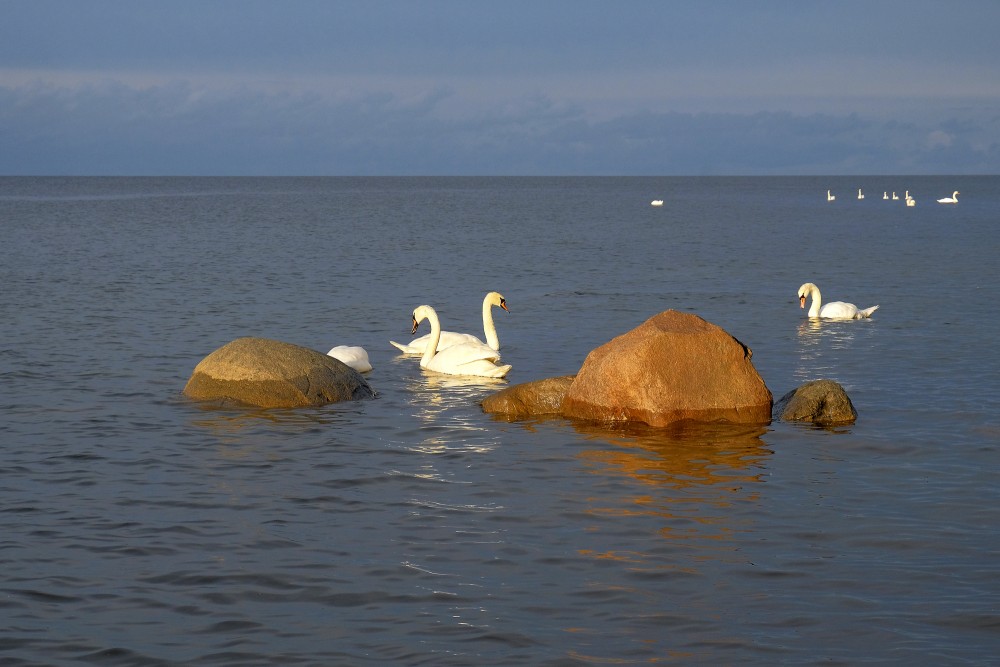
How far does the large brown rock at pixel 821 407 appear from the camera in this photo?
12.9 m

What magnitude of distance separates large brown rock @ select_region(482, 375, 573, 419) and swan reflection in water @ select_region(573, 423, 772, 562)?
0.68 meters

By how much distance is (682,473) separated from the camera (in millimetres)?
10766

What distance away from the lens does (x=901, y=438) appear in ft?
39.8

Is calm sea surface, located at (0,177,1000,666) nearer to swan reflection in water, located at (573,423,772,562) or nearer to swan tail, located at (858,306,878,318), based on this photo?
swan reflection in water, located at (573,423,772,562)

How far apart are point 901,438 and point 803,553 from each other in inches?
163

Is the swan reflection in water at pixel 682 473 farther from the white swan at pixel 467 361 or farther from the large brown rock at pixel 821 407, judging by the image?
the white swan at pixel 467 361

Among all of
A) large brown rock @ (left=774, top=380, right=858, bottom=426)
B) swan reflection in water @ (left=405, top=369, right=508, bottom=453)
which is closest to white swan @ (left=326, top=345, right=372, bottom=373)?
swan reflection in water @ (left=405, top=369, right=508, bottom=453)

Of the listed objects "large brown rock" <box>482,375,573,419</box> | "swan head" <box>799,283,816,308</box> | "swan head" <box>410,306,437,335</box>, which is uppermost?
"swan head" <box>799,283,816,308</box>

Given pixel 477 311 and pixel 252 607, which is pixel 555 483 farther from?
pixel 477 311

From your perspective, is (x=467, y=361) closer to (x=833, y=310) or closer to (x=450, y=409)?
(x=450, y=409)

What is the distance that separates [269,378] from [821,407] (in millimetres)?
6125

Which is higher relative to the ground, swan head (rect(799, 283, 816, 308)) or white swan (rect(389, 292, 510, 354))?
swan head (rect(799, 283, 816, 308))

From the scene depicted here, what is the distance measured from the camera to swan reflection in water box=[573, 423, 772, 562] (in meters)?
9.25

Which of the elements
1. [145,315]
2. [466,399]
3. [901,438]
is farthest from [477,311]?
[901,438]
